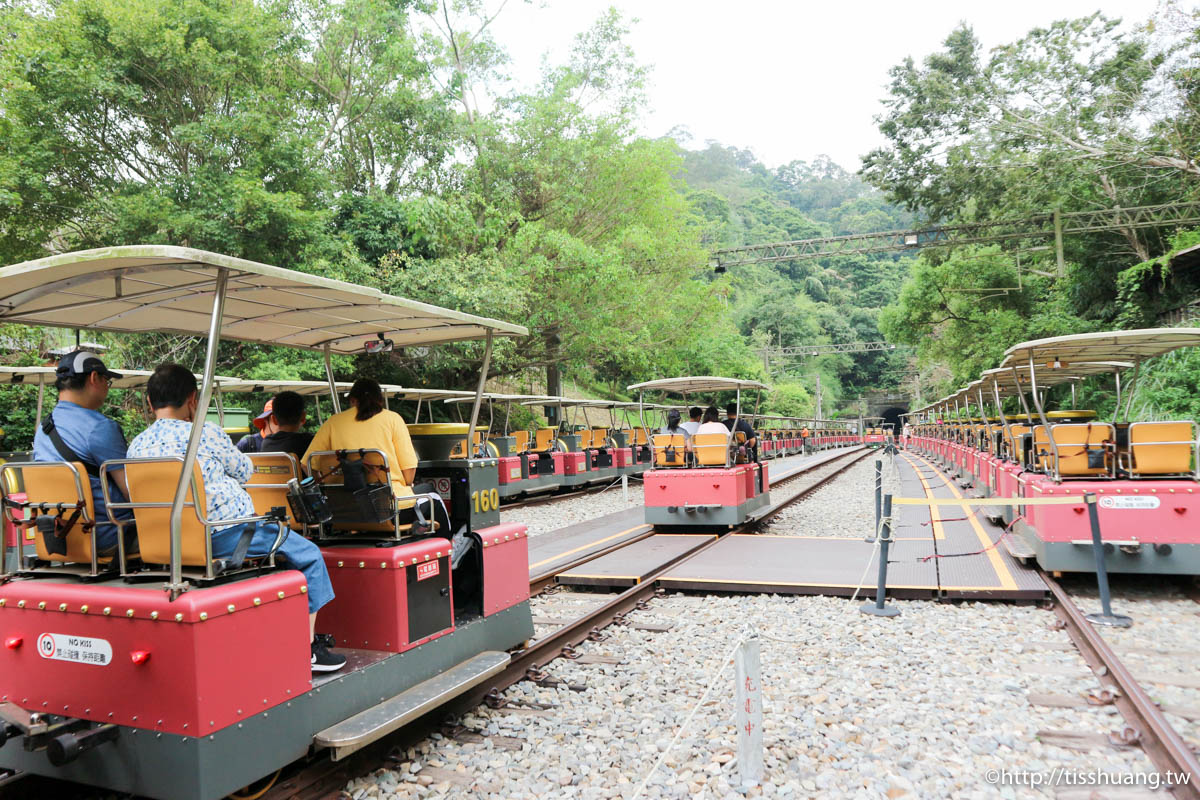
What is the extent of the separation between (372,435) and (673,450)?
22.7 ft

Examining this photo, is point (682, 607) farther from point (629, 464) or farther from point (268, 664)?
point (629, 464)

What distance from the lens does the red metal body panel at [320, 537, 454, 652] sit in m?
3.89

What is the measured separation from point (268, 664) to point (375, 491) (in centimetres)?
110

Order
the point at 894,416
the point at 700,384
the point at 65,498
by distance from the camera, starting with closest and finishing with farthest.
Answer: the point at 65,498 < the point at 700,384 < the point at 894,416

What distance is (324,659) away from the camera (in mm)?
3572

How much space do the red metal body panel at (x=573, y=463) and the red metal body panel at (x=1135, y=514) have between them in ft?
39.3

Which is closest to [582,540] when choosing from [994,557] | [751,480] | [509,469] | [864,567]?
[751,480]

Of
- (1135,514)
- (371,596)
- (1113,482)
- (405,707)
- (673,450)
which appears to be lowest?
(405,707)

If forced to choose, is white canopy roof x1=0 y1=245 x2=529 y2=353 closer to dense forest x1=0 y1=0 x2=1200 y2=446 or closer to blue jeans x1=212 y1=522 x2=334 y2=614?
blue jeans x1=212 y1=522 x2=334 y2=614

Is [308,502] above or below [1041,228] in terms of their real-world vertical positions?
below

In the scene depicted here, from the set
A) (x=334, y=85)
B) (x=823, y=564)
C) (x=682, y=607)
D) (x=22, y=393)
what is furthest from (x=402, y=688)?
(x=334, y=85)

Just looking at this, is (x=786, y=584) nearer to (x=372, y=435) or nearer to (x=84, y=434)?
(x=372, y=435)

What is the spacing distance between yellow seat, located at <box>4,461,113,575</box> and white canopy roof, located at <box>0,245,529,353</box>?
723 mm

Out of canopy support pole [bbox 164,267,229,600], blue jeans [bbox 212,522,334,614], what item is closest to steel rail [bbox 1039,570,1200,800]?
blue jeans [bbox 212,522,334,614]
